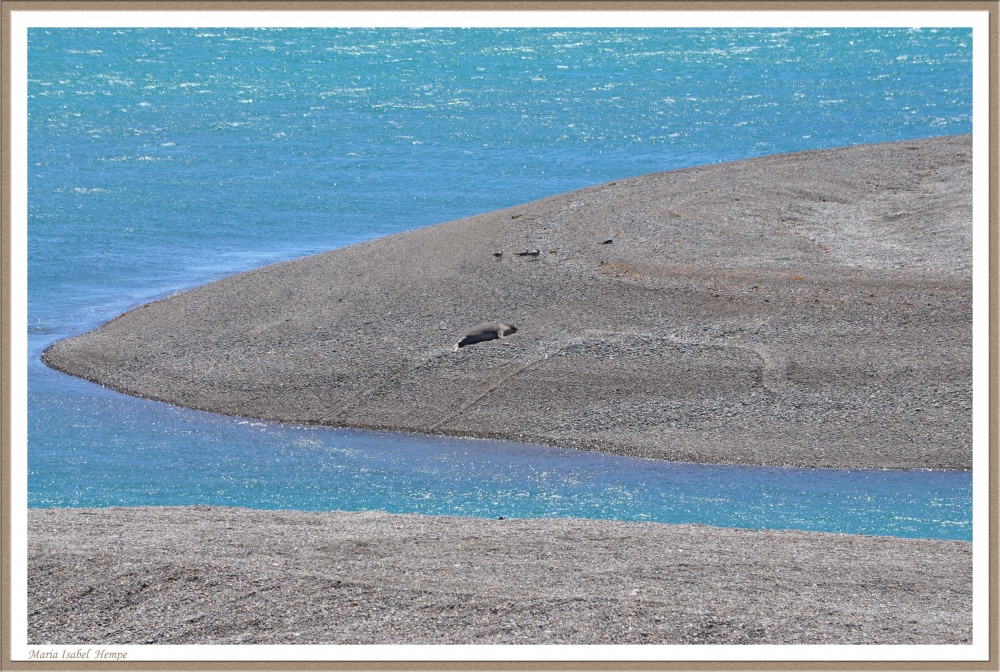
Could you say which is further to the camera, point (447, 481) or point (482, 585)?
point (447, 481)

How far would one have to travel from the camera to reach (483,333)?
23.1m

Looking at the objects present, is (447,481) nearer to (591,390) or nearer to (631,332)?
(591,390)

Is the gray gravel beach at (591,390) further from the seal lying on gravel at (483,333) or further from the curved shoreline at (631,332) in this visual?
the seal lying on gravel at (483,333)

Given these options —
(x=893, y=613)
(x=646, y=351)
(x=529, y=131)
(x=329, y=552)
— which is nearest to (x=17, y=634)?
(x=329, y=552)

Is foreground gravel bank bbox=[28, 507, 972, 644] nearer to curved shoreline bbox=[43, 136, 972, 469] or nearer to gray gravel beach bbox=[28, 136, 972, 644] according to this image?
gray gravel beach bbox=[28, 136, 972, 644]

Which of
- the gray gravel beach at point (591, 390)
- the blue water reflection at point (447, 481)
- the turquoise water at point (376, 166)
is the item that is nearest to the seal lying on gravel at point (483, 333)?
the gray gravel beach at point (591, 390)

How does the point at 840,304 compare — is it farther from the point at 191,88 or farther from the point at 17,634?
the point at 191,88

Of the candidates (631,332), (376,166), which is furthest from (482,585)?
(376,166)

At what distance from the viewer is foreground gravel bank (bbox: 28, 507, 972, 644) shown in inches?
424

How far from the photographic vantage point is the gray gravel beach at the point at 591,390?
36.9 feet

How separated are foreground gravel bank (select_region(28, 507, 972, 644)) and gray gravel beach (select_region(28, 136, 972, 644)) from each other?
0.05 metres

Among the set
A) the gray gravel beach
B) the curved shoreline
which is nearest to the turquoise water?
the curved shoreline

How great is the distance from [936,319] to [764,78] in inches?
1613

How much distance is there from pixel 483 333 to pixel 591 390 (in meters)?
3.05
